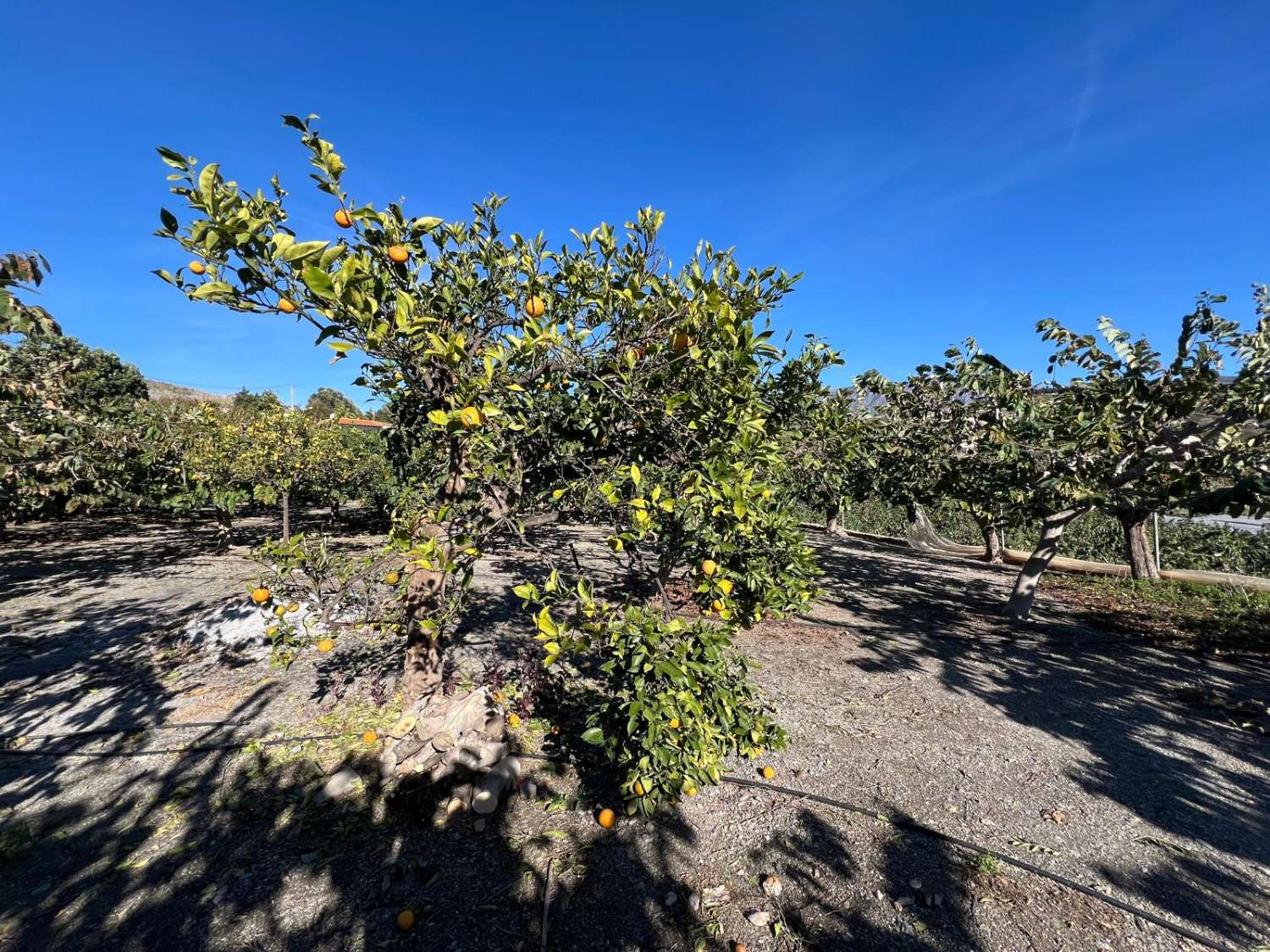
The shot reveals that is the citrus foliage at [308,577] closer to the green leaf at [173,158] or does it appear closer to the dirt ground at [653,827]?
the dirt ground at [653,827]

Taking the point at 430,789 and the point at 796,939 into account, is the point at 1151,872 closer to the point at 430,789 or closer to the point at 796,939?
the point at 796,939

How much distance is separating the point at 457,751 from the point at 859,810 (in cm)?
235

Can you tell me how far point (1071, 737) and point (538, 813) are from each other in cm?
390

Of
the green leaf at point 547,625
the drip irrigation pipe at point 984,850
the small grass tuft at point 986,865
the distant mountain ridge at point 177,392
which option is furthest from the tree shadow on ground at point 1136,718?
the distant mountain ridge at point 177,392

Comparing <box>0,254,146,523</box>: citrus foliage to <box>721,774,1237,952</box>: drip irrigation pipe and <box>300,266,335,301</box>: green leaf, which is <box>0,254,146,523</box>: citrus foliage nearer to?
<box>300,266,335,301</box>: green leaf

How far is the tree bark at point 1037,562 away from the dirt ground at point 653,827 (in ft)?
6.03

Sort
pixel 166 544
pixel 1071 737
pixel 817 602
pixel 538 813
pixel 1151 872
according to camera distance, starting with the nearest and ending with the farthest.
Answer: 1. pixel 1151 872
2. pixel 538 813
3. pixel 1071 737
4. pixel 817 602
5. pixel 166 544

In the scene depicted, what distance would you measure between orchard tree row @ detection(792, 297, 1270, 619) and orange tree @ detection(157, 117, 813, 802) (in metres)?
2.63

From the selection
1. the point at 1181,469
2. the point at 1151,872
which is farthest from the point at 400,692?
the point at 1181,469

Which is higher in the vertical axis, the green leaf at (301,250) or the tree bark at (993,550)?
the green leaf at (301,250)

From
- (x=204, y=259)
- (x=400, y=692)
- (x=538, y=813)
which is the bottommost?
(x=538, y=813)

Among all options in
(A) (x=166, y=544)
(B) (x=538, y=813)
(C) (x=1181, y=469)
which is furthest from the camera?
(A) (x=166, y=544)

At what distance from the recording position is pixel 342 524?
44.1 feet

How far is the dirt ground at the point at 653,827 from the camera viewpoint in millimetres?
2131
